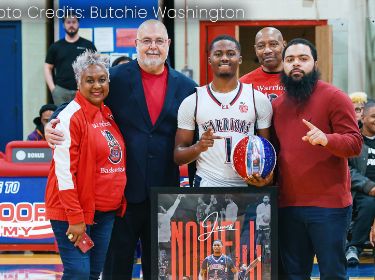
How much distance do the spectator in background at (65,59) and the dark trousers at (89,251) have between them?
6.32 meters

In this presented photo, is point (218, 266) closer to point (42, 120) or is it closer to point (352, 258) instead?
point (352, 258)

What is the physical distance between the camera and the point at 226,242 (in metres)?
5.36

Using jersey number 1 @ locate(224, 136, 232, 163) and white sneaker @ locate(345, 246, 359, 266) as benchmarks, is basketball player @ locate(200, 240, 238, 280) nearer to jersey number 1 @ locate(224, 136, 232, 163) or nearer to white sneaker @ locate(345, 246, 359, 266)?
jersey number 1 @ locate(224, 136, 232, 163)

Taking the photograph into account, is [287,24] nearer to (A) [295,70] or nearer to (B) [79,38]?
(B) [79,38]

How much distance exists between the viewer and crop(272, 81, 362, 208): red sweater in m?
5.29

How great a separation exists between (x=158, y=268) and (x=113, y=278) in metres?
0.60

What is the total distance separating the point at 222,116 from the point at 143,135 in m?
0.66

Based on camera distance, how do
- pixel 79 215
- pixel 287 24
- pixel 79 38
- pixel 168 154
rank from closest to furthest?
pixel 79 215, pixel 168 154, pixel 79 38, pixel 287 24

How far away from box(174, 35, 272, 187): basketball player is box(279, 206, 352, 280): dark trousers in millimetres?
344

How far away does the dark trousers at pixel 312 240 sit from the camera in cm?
532

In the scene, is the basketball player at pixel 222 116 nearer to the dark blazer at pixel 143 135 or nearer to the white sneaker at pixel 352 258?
the dark blazer at pixel 143 135

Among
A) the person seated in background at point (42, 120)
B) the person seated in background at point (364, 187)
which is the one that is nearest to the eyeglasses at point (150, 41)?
the person seated in background at point (364, 187)

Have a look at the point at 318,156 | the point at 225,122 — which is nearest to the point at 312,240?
the point at 318,156

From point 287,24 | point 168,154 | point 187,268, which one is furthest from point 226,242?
point 287,24
